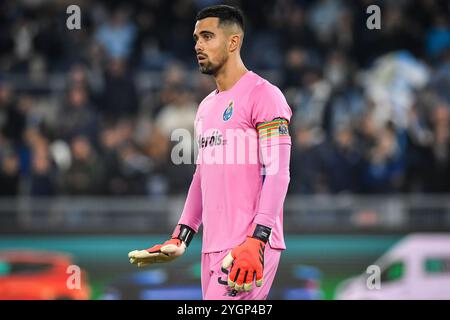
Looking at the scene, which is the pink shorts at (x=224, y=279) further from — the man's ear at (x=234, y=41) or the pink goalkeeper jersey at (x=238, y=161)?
the man's ear at (x=234, y=41)

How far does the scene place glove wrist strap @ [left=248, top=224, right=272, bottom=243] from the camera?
495 centimetres

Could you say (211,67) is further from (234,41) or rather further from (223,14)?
(223,14)

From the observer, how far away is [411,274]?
36.2 feet

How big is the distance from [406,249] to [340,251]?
78cm

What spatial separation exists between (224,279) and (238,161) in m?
0.64

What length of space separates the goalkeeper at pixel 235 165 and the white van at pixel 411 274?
18.4 feet

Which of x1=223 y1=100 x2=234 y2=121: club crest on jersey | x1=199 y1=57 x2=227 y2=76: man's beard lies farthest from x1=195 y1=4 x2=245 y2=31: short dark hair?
x1=223 y1=100 x2=234 y2=121: club crest on jersey

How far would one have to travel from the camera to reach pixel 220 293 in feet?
16.9

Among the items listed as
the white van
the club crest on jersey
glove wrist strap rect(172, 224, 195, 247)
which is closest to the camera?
the club crest on jersey

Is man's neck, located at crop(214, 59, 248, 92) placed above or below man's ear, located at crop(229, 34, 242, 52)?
below

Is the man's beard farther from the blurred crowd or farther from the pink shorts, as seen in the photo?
the blurred crowd

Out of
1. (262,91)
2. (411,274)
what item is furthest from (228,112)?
(411,274)
